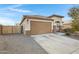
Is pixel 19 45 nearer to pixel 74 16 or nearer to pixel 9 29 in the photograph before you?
pixel 9 29

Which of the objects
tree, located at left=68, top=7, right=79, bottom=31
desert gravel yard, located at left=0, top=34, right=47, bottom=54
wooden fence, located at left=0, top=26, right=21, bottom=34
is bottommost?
desert gravel yard, located at left=0, top=34, right=47, bottom=54

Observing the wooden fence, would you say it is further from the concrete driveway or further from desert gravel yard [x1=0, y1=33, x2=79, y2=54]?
the concrete driveway

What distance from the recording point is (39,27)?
3904 mm

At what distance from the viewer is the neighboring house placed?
12.4ft

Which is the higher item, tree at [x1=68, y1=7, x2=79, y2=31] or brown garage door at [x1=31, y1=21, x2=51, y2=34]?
tree at [x1=68, y1=7, x2=79, y2=31]

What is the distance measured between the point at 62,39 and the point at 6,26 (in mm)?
1253

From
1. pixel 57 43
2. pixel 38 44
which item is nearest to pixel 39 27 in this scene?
pixel 38 44

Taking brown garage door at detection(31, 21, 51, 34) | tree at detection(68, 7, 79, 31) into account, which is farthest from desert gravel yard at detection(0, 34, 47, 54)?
tree at detection(68, 7, 79, 31)

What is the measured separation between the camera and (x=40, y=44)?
377 centimetres

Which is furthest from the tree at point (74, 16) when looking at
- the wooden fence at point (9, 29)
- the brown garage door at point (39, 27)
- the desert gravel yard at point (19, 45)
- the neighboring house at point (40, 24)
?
the wooden fence at point (9, 29)

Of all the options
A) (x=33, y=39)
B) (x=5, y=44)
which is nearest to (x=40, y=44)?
(x=33, y=39)

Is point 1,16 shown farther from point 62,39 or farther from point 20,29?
point 62,39

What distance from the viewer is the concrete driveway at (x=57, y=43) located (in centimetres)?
368
